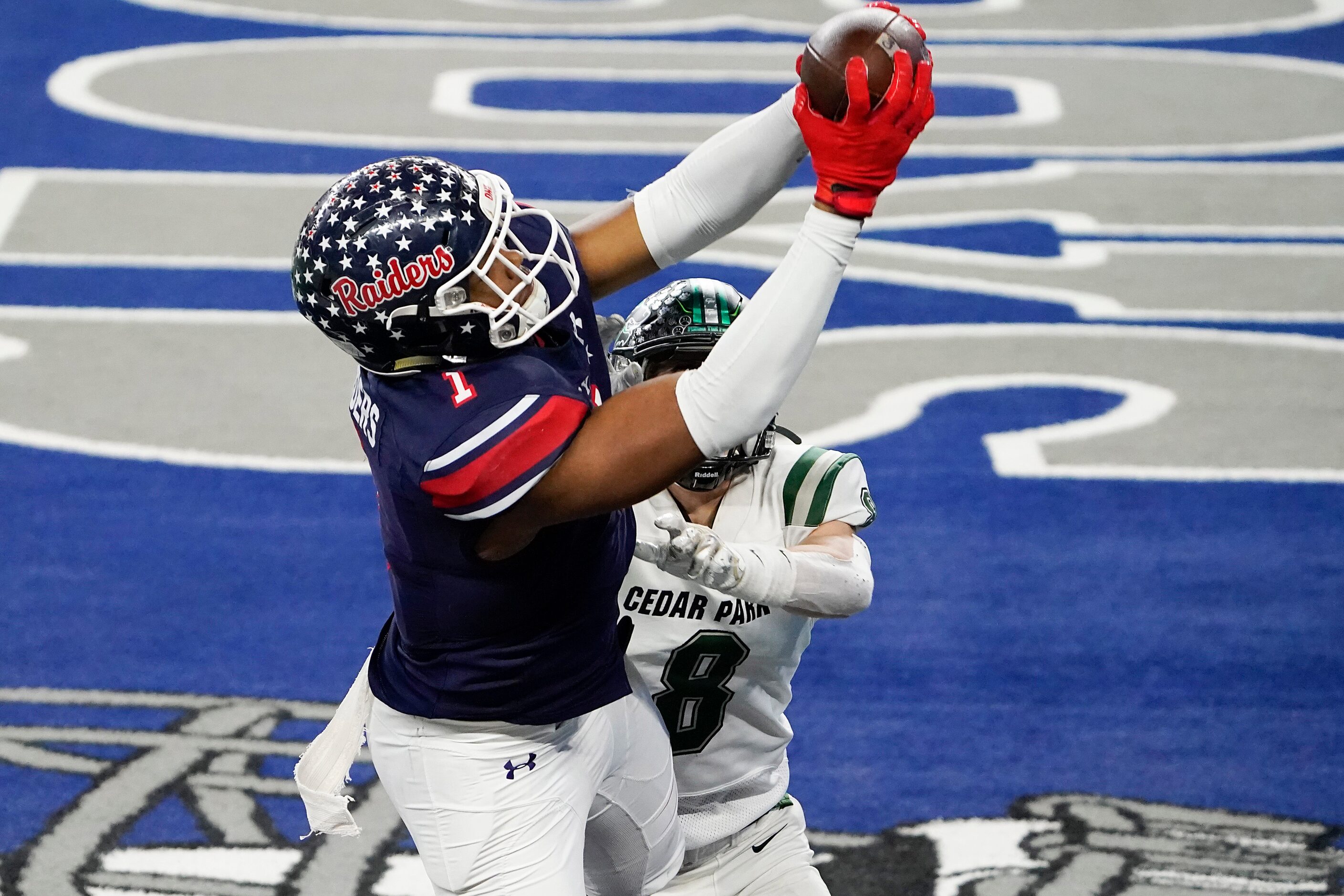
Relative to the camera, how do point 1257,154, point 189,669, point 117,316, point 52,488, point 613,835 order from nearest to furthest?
point 613,835
point 189,669
point 52,488
point 117,316
point 1257,154

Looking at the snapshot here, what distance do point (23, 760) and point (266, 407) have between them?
8.16ft

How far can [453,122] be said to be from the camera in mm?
9547

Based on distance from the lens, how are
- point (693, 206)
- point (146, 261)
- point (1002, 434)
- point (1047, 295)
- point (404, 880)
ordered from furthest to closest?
point (146, 261), point (1047, 295), point (1002, 434), point (404, 880), point (693, 206)

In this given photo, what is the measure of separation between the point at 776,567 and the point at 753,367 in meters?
0.59

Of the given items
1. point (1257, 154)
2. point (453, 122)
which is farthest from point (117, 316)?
point (1257, 154)

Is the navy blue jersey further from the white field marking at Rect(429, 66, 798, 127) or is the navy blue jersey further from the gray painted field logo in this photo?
the white field marking at Rect(429, 66, 798, 127)

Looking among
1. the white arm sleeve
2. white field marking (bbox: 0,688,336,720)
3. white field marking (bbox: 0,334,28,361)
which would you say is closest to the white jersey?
the white arm sleeve

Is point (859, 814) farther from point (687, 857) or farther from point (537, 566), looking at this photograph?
point (537, 566)

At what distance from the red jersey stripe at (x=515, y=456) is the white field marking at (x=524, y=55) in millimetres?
7091

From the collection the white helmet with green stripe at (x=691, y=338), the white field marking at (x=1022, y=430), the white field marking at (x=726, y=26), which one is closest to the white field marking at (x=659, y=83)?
the white field marking at (x=726, y=26)

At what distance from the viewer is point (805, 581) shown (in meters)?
2.63

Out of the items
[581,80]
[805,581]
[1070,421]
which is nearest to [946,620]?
[1070,421]

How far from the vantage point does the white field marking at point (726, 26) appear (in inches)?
447

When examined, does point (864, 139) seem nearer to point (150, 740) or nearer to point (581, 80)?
point (150, 740)
